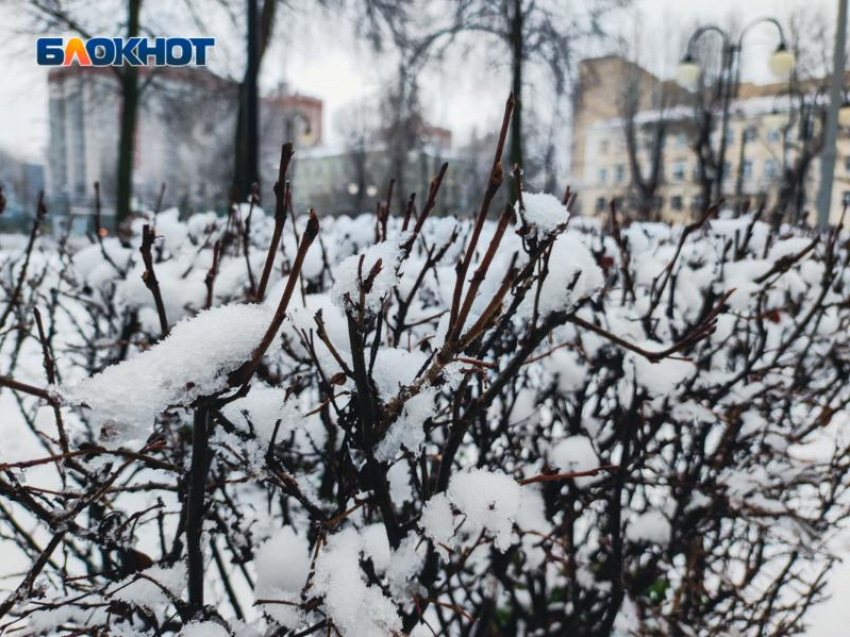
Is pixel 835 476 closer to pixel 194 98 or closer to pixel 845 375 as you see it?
pixel 845 375

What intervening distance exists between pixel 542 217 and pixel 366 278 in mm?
306

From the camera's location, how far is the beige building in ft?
98.4

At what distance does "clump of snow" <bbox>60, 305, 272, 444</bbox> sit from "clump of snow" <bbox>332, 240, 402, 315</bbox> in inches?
5.3

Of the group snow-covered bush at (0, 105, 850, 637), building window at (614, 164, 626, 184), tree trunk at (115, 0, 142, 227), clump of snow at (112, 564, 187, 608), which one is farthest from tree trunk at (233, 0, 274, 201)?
building window at (614, 164, 626, 184)

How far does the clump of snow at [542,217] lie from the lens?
90 cm

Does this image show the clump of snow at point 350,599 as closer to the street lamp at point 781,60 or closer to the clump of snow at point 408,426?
the clump of snow at point 408,426

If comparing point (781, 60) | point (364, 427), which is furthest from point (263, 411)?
point (781, 60)

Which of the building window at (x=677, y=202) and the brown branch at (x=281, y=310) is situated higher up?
the building window at (x=677, y=202)

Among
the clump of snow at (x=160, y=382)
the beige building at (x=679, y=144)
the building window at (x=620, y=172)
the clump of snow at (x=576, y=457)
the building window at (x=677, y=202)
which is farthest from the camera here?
→ the building window at (x=620, y=172)

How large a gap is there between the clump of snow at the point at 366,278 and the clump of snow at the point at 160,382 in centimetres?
13

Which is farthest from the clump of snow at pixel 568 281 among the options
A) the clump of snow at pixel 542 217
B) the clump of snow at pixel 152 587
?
the clump of snow at pixel 152 587

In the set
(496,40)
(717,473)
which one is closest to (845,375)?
(717,473)

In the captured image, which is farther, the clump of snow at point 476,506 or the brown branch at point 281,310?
the clump of snow at point 476,506

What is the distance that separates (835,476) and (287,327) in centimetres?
217
